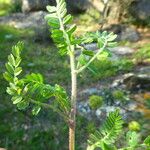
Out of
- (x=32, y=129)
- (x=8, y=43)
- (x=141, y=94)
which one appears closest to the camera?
(x=32, y=129)

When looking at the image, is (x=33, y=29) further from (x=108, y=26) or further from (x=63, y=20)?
(x=63, y=20)

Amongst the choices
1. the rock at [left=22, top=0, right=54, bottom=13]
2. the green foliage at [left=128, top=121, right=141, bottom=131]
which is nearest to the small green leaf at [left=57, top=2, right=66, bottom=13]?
the green foliage at [left=128, top=121, right=141, bottom=131]

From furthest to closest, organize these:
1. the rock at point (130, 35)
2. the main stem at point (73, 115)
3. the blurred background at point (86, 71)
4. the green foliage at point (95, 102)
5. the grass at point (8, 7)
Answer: the grass at point (8, 7) < the rock at point (130, 35) < the green foliage at point (95, 102) < the blurred background at point (86, 71) < the main stem at point (73, 115)

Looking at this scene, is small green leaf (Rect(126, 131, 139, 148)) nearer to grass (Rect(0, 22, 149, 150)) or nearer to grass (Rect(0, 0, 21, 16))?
grass (Rect(0, 22, 149, 150))

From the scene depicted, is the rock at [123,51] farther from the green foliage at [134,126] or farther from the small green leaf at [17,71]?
the small green leaf at [17,71]

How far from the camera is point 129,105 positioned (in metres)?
10.4

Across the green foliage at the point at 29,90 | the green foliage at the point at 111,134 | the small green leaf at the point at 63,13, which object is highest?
the small green leaf at the point at 63,13

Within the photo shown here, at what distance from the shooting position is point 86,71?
497 inches

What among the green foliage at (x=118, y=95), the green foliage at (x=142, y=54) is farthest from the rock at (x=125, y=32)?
the green foliage at (x=118, y=95)

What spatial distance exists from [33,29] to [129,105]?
23.6ft

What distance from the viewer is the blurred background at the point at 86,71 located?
9.34 metres

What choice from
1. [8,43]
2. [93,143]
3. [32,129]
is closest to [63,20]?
[93,143]

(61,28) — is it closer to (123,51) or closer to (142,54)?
(142,54)

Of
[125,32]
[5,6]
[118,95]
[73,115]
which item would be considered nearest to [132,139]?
[73,115]
